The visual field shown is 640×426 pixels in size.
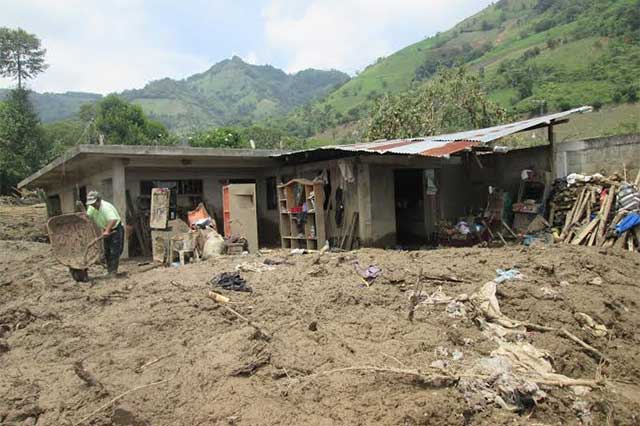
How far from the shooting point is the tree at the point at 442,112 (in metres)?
21.6

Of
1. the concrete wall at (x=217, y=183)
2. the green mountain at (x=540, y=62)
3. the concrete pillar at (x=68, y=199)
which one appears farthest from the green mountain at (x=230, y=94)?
the concrete wall at (x=217, y=183)

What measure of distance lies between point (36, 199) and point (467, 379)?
30439 millimetres

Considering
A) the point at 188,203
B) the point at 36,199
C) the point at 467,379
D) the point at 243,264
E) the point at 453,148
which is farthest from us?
the point at 36,199

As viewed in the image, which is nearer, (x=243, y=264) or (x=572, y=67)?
(x=243, y=264)

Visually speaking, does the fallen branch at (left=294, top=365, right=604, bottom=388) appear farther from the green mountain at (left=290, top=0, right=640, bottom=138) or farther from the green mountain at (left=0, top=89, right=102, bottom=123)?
the green mountain at (left=0, top=89, right=102, bottom=123)

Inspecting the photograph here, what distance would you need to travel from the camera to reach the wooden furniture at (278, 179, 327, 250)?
1112cm

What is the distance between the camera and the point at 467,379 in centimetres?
361

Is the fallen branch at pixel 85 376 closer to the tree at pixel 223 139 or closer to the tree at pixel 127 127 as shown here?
the tree at pixel 223 139

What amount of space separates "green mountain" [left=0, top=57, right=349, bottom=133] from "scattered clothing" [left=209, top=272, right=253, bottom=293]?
309ft

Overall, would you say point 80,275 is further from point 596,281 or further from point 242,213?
point 596,281

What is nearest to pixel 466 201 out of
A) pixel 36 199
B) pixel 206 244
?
pixel 206 244

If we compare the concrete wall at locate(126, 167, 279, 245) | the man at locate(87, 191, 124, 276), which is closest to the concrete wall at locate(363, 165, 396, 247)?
the concrete wall at locate(126, 167, 279, 245)

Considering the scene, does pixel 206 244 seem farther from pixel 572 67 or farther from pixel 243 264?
pixel 572 67

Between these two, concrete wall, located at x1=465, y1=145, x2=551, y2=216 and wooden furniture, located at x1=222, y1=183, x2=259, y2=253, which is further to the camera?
wooden furniture, located at x1=222, y1=183, x2=259, y2=253
